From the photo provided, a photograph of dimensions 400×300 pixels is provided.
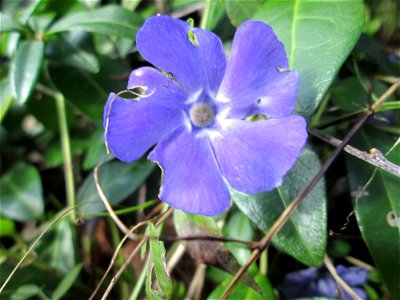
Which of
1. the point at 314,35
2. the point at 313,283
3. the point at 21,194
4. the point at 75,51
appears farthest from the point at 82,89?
the point at 313,283

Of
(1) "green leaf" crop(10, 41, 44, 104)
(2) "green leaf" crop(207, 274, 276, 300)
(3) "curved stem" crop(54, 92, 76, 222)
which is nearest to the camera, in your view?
(2) "green leaf" crop(207, 274, 276, 300)

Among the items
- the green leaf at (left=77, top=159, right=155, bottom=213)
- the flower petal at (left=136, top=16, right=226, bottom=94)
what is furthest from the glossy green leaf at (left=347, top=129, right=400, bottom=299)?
the green leaf at (left=77, top=159, right=155, bottom=213)

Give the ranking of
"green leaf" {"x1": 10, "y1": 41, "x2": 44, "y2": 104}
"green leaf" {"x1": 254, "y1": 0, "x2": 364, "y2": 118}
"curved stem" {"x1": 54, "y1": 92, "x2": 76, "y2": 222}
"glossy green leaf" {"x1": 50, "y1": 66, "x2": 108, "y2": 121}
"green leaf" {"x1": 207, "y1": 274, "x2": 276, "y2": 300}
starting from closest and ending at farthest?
"green leaf" {"x1": 254, "y1": 0, "x2": 364, "y2": 118}, "green leaf" {"x1": 207, "y1": 274, "x2": 276, "y2": 300}, "green leaf" {"x1": 10, "y1": 41, "x2": 44, "y2": 104}, "glossy green leaf" {"x1": 50, "y1": 66, "x2": 108, "y2": 121}, "curved stem" {"x1": 54, "y1": 92, "x2": 76, "y2": 222}

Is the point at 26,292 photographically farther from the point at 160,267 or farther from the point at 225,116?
the point at 225,116

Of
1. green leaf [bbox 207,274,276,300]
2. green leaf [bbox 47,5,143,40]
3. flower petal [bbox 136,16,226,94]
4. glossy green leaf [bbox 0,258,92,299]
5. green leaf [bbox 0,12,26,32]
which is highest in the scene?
flower petal [bbox 136,16,226,94]

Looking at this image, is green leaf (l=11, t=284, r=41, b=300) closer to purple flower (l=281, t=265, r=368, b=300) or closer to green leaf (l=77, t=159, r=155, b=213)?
green leaf (l=77, t=159, r=155, b=213)

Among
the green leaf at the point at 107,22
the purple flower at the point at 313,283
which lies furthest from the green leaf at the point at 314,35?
A: the purple flower at the point at 313,283
